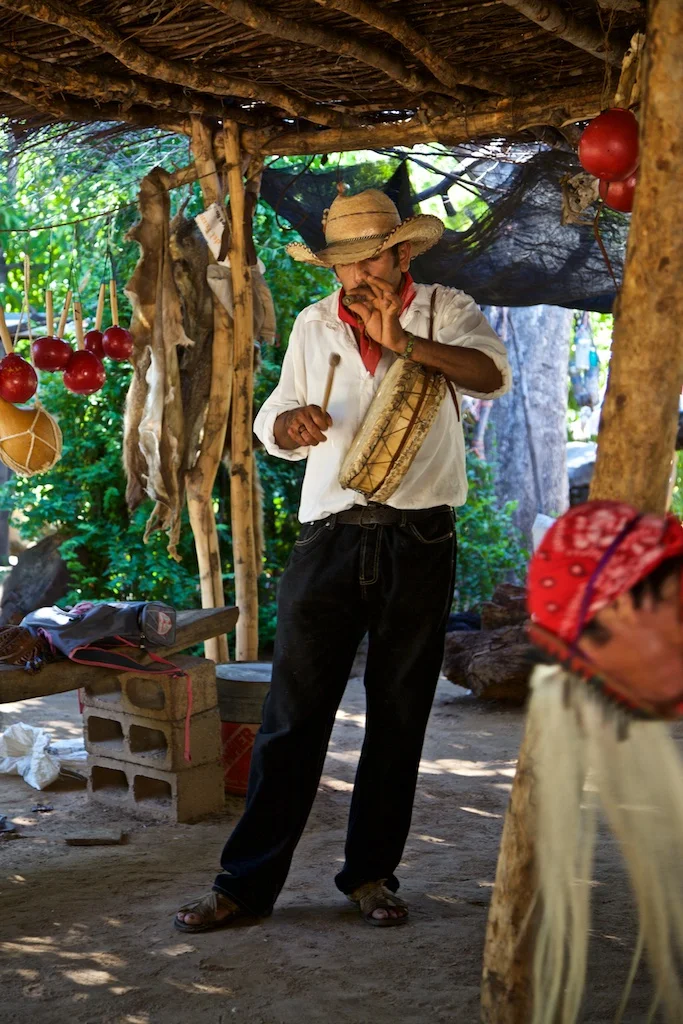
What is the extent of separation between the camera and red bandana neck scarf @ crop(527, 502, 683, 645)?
165cm

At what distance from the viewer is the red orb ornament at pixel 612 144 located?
256 cm

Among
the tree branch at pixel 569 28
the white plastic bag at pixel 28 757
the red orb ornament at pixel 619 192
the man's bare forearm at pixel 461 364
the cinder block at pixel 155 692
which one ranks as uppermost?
the tree branch at pixel 569 28

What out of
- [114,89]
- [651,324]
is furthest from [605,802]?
[114,89]

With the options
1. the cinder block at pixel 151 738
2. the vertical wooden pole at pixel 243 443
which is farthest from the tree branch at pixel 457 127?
the cinder block at pixel 151 738

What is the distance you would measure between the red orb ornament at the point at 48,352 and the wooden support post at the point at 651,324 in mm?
2673

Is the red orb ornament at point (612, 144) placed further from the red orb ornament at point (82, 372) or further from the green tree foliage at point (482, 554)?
the green tree foliage at point (482, 554)

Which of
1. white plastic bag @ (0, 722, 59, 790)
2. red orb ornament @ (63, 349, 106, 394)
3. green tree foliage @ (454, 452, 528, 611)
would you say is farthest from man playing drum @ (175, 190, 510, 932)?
green tree foliage @ (454, 452, 528, 611)

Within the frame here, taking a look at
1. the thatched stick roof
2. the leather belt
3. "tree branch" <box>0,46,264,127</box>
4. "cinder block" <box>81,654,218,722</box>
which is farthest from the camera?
"cinder block" <box>81,654,218,722</box>

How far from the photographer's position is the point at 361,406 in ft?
9.82

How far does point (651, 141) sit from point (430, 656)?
1.54 meters

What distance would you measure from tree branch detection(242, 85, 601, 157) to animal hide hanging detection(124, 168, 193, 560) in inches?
19.9

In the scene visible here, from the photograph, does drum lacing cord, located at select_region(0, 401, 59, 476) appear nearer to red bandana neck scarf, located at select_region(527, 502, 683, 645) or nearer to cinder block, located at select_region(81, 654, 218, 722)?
cinder block, located at select_region(81, 654, 218, 722)

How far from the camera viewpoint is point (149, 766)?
14.1 feet

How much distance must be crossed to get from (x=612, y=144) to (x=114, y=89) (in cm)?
195
